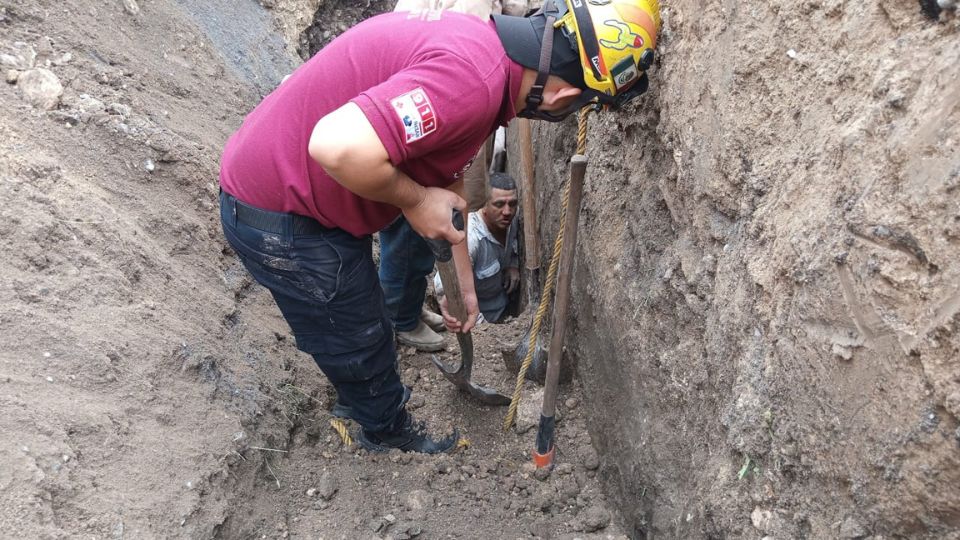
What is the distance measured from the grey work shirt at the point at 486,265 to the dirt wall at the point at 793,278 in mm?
2207

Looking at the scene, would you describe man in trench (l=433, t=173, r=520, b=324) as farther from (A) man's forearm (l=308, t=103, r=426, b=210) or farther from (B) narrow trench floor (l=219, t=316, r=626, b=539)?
(A) man's forearm (l=308, t=103, r=426, b=210)

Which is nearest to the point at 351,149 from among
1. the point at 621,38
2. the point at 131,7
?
the point at 621,38

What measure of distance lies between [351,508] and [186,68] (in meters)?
3.35

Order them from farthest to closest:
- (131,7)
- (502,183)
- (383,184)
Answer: (502,183) < (131,7) < (383,184)

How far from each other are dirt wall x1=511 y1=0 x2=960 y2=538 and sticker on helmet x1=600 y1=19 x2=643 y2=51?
9.7 inches

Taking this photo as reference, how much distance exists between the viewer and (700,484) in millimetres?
1859

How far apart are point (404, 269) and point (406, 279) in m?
0.08

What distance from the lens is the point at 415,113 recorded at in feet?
5.11

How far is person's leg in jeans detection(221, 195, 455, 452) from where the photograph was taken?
2.15m

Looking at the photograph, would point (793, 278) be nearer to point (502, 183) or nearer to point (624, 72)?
point (624, 72)

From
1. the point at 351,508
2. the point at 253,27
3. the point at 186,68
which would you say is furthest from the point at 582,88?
the point at 253,27

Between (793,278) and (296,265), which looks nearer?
(793,278)

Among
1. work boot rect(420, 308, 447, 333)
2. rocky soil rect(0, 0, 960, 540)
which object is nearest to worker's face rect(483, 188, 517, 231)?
rocky soil rect(0, 0, 960, 540)

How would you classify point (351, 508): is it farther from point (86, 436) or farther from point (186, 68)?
point (186, 68)
